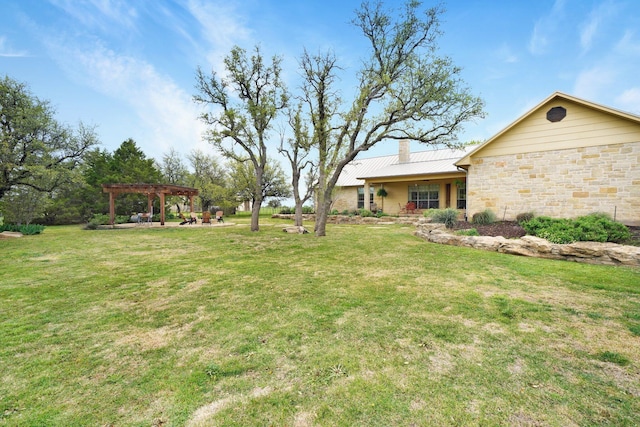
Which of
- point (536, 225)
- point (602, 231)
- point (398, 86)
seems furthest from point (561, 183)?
point (398, 86)

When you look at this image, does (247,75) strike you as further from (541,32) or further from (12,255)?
(541,32)

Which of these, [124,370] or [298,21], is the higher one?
[298,21]

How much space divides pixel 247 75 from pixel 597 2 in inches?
528

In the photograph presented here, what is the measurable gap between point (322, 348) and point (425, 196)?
18.7m

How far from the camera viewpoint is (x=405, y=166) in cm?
2023

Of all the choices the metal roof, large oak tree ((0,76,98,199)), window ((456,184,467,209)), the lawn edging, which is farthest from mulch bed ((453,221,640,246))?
large oak tree ((0,76,98,199))

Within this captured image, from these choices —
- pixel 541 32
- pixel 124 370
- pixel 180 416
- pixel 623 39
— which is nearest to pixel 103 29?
pixel 124 370

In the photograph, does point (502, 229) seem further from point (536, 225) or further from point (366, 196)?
point (366, 196)

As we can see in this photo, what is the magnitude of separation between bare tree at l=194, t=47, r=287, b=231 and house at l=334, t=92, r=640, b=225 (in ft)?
30.0

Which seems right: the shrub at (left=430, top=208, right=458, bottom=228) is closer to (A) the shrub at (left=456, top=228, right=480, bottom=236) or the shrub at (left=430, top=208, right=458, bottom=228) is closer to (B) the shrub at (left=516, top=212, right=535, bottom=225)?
(A) the shrub at (left=456, top=228, right=480, bottom=236)

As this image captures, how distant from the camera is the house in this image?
9461 mm

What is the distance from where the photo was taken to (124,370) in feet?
7.77

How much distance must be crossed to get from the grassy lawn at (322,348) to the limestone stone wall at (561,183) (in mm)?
6603

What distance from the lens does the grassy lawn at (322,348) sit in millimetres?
1875
